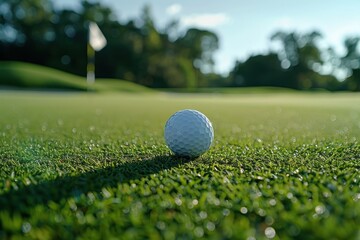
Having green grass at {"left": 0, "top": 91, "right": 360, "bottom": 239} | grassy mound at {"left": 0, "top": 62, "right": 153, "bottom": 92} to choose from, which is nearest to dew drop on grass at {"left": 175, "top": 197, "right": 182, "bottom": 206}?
green grass at {"left": 0, "top": 91, "right": 360, "bottom": 239}

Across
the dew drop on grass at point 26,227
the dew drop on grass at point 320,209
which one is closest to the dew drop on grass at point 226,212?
the dew drop on grass at point 320,209

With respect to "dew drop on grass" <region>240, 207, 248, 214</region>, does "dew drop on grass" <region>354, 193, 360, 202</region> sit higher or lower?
higher

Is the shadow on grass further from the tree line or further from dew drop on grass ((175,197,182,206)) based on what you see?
the tree line

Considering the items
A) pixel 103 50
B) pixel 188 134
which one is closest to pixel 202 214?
pixel 188 134

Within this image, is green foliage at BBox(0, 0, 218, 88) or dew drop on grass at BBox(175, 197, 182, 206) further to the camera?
green foliage at BBox(0, 0, 218, 88)

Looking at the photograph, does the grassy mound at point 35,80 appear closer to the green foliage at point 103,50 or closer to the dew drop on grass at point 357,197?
the green foliage at point 103,50

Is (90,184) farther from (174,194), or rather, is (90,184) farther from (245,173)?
(245,173)

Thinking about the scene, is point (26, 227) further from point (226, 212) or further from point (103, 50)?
point (103, 50)
